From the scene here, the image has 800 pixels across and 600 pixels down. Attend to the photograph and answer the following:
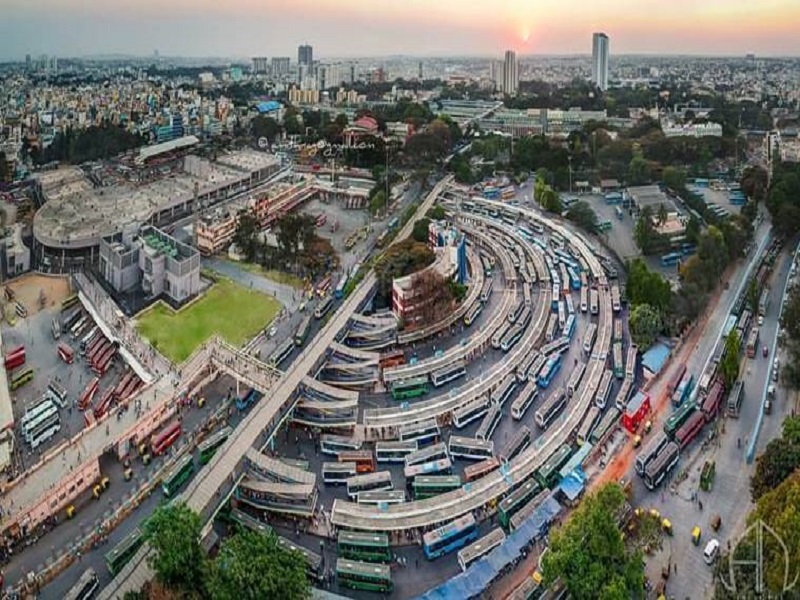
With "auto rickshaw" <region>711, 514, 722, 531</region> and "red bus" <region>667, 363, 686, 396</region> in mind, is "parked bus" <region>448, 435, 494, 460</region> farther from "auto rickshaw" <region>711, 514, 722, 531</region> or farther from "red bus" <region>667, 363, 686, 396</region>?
"red bus" <region>667, 363, 686, 396</region>

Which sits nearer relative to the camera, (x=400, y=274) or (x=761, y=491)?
(x=761, y=491)

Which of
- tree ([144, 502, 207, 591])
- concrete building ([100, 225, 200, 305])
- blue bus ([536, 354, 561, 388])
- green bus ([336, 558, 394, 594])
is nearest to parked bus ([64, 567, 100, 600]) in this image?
tree ([144, 502, 207, 591])

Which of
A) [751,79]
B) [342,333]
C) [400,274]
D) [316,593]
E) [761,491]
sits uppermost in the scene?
[751,79]

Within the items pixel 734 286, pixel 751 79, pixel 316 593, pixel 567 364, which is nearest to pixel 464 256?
pixel 567 364

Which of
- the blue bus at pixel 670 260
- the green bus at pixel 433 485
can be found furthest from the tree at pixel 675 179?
the green bus at pixel 433 485

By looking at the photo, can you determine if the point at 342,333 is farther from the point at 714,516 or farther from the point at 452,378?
the point at 714,516
